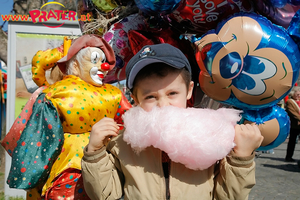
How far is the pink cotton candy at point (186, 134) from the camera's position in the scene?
1055 millimetres

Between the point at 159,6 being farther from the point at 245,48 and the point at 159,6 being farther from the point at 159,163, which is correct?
the point at 159,163

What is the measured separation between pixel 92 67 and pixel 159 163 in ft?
3.63

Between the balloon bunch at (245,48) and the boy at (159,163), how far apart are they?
1.20 feet

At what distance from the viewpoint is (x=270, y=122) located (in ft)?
5.46

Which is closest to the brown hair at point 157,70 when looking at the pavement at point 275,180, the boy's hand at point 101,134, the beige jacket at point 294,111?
the boy's hand at point 101,134

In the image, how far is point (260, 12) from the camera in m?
1.67

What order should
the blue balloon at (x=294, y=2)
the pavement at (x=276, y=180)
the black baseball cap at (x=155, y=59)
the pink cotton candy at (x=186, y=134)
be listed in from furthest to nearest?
the pavement at (x=276, y=180), the blue balloon at (x=294, y=2), the black baseball cap at (x=155, y=59), the pink cotton candy at (x=186, y=134)

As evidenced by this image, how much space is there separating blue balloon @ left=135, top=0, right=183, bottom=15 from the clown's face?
0.54 metres

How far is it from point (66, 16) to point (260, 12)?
11.8 feet

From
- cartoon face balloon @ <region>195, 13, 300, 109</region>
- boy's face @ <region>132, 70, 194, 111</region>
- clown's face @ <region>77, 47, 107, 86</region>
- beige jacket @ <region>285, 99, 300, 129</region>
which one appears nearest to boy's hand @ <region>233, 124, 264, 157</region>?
boy's face @ <region>132, 70, 194, 111</region>

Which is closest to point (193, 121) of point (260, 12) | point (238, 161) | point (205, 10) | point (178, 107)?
point (178, 107)

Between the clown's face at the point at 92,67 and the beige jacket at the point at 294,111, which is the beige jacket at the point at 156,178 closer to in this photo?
the clown's face at the point at 92,67

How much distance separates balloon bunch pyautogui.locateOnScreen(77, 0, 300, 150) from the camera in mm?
1461

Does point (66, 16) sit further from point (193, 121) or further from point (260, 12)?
point (193, 121)
